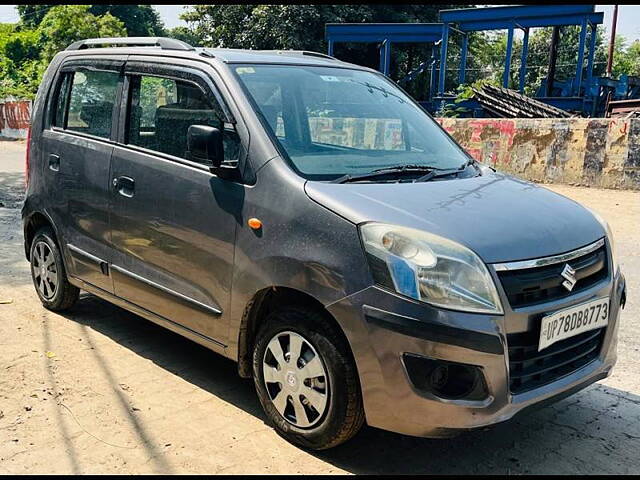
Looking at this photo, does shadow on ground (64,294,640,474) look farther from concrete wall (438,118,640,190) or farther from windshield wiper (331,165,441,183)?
concrete wall (438,118,640,190)

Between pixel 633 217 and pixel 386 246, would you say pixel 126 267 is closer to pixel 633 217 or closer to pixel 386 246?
pixel 386 246

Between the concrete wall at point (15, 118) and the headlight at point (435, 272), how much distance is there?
98.0 ft

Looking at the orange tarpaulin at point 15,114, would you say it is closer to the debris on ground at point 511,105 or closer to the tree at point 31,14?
the debris on ground at point 511,105

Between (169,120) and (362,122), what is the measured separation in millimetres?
1152

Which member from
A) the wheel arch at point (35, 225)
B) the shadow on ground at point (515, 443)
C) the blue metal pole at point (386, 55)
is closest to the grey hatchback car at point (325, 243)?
the wheel arch at point (35, 225)

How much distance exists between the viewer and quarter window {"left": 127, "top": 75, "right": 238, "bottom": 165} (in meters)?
3.62

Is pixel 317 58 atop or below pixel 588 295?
atop

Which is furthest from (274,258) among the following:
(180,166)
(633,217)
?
(633,217)

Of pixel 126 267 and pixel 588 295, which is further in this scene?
pixel 126 267

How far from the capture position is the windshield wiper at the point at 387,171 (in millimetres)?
3230

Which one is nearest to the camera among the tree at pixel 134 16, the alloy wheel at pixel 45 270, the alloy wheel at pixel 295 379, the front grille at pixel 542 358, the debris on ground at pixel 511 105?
the front grille at pixel 542 358

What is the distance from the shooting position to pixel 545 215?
10.2ft

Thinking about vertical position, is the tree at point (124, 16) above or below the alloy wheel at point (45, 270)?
above

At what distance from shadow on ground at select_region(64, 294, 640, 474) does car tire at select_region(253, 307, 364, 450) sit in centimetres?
18
